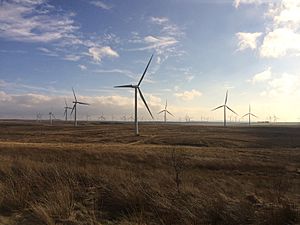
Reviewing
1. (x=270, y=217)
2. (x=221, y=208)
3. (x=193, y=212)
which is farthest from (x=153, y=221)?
(x=270, y=217)

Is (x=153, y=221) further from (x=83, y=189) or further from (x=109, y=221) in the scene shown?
(x=83, y=189)

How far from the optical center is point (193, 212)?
8930 millimetres

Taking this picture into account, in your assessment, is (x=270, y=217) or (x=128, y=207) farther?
(x=128, y=207)

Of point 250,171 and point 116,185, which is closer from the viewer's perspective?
point 116,185

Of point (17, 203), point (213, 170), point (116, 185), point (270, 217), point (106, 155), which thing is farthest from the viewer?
point (106, 155)

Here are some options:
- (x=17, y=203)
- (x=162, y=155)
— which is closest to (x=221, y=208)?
(x=17, y=203)

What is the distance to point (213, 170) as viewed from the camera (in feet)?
95.3

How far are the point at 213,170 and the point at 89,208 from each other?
20417 millimetres

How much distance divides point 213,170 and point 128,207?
19981 millimetres

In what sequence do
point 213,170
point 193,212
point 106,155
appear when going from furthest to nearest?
1. point 106,155
2. point 213,170
3. point 193,212

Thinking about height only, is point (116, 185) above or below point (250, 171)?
above

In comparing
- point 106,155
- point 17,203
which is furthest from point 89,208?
point 106,155

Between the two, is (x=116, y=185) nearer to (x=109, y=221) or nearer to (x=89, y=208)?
(x=89, y=208)

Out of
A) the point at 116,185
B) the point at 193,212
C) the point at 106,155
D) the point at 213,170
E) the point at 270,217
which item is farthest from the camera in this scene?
the point at 106,155
